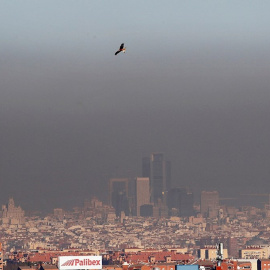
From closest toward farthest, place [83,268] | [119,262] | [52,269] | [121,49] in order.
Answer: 1. [121,49]
2. [83,268]
3. [52,269]
4. [119,262]

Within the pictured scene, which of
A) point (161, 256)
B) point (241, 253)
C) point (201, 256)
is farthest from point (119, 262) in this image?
point (241, 253)

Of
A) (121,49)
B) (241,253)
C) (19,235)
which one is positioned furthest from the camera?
(19,235)

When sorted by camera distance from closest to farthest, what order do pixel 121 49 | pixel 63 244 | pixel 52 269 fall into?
pixel 121 49 → pixel 52 269 → pixel 63 244

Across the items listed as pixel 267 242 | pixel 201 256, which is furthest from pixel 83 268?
pixel 267 242

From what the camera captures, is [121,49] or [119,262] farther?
[119,262]

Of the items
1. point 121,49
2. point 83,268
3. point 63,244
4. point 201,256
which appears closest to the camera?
point 121,49

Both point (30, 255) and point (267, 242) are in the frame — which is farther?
point (267, 242)

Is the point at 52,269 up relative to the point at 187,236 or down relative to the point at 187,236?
down

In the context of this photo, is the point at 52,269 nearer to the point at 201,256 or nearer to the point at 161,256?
the point at 161,256

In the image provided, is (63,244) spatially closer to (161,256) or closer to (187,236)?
(187,236)
